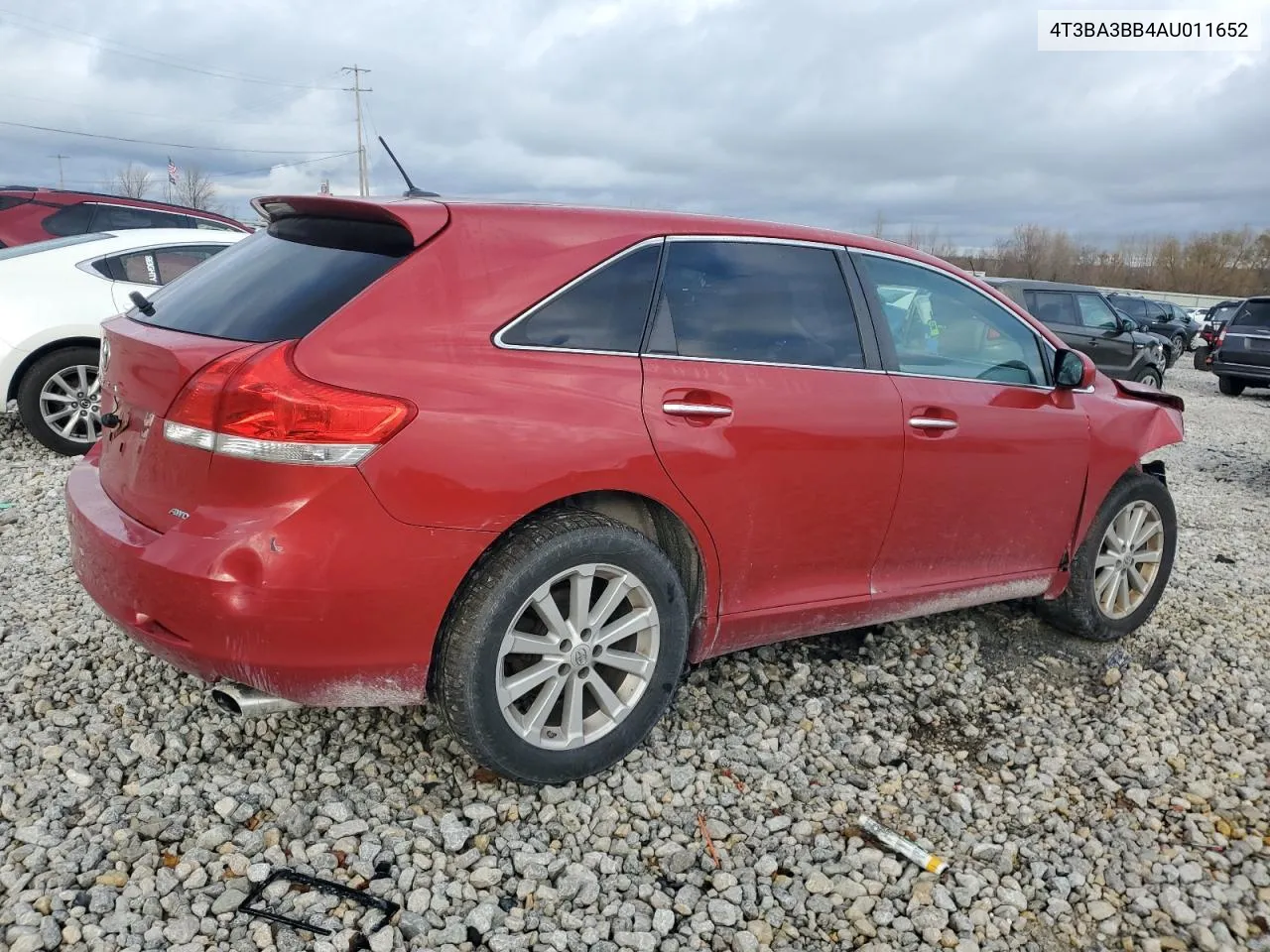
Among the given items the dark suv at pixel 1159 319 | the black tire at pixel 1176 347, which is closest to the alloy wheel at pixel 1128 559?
the dark suv at pixel 1159 319

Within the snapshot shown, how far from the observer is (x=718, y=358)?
3029 mm

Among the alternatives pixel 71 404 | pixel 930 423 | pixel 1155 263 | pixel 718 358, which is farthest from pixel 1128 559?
pixel 1155 263

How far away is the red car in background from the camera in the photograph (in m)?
10.7

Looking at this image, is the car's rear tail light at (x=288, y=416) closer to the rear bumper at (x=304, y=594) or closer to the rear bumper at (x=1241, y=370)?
the rear bumper at (x=304, y=594)

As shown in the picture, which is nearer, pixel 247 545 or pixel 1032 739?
pixel 247 545

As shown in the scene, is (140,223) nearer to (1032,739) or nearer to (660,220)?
(660,220)

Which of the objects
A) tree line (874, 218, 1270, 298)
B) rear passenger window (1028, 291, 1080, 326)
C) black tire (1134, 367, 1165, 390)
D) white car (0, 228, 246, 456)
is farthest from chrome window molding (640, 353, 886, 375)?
tree line (874, 218, 1270, 298)

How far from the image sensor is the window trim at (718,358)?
2.72 metres

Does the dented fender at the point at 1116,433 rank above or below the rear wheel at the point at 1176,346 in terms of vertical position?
above

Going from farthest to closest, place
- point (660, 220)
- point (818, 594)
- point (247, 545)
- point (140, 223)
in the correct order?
1. point (140, 223)
2. point (818, 594)
3. point (660, 220)
4. point (247, 545)

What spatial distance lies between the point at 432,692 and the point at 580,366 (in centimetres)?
101

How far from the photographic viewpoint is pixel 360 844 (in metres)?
2.65

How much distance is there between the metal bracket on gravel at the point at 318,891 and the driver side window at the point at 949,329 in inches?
95.3

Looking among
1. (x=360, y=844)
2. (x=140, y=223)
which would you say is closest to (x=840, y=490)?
(x=360, y=844)
